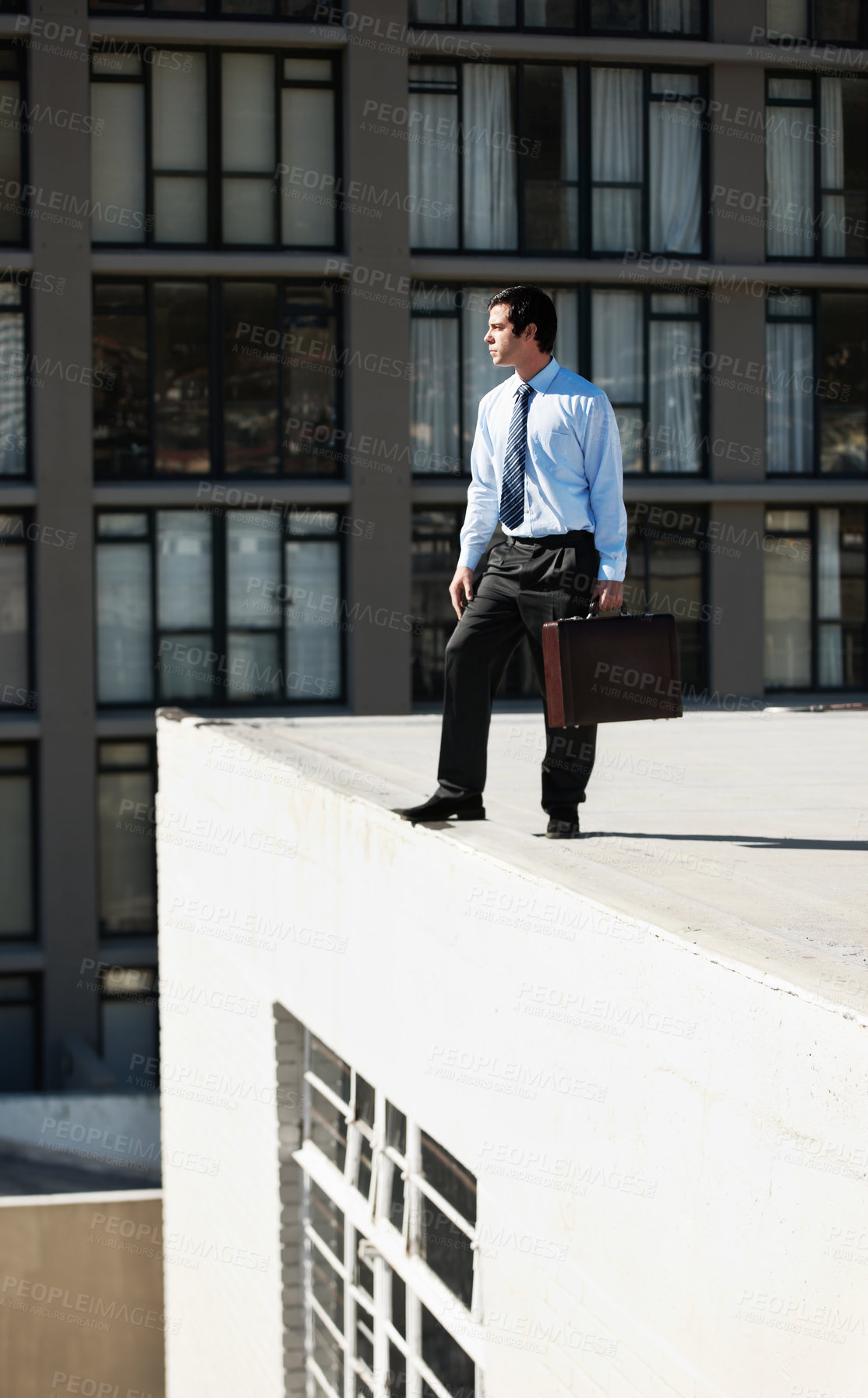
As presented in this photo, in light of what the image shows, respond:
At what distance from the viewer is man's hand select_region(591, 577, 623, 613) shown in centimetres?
559

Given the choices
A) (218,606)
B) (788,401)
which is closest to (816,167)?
(788,401)

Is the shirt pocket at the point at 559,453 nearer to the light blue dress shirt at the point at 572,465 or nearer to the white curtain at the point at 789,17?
the light blue dress shirt at the point at 572,465

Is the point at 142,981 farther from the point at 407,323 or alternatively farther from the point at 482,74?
the point at 482,74

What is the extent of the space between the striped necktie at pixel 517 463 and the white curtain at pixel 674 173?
60.8 ft

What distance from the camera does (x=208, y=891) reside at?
9672mm

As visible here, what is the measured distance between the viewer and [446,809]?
5.96 metres

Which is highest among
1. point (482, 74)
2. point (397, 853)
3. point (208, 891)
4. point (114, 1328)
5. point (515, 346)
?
point (482, 74)

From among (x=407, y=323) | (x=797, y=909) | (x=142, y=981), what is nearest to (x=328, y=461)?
(x=407, y=323)

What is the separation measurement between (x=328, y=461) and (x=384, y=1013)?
1727cm

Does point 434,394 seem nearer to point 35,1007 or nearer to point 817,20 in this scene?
point 817,20

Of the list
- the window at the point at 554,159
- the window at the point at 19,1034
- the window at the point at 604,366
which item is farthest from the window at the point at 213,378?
the window at the point at 19,1034

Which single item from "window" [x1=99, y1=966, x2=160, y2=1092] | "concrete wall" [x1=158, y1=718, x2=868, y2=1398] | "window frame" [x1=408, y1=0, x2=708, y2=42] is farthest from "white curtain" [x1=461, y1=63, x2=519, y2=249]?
"concrete wall" [x1=158, y1=718, x2=868, y2=1398]

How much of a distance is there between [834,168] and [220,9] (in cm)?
903

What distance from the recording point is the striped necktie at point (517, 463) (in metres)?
5.68
